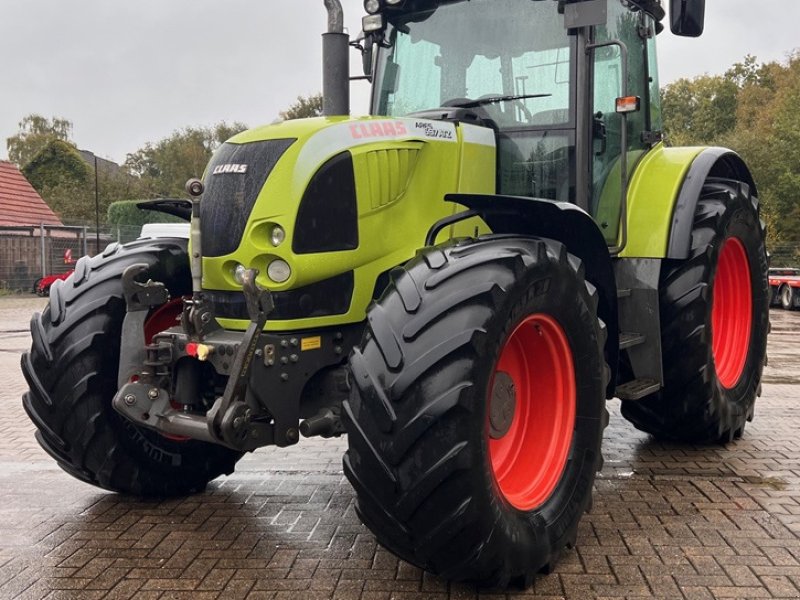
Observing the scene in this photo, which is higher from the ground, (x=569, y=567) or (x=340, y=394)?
(x=340, y=394)

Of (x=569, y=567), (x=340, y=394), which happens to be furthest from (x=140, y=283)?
(x=569, y=567)

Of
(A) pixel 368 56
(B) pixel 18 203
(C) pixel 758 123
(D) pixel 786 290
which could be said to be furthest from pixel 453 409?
(C) pixel 758 123

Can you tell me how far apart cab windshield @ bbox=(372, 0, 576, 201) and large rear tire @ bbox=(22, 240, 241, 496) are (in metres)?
1.73

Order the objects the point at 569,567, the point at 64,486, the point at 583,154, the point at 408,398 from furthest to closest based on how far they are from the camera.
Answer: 1. the point at 64,486
2. the point at 583,154
3. the point at 569,567
4. the point at 408,398

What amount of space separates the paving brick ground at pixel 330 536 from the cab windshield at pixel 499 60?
6.95 ft

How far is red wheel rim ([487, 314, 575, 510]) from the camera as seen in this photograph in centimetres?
352

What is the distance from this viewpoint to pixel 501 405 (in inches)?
136

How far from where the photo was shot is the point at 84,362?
3.97 meters

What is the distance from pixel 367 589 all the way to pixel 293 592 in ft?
0.94

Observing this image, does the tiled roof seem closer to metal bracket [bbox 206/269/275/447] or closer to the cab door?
the cab door

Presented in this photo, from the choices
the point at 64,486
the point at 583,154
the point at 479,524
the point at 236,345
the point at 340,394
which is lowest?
the point at 64,486

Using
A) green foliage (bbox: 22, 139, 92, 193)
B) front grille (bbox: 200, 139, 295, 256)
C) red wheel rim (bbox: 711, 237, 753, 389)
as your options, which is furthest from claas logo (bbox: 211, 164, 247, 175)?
green foliage (bbox: 22, 139, 92, 193)

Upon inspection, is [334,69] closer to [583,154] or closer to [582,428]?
[583,154]

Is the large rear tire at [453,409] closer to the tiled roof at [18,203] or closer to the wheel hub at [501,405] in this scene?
the wheel hub at [501,405]
